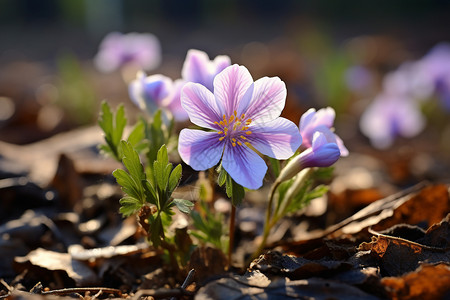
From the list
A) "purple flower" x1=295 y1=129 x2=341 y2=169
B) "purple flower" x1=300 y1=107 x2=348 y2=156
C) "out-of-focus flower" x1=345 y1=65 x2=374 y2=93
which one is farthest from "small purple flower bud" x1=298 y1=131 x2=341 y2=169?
"out-of-focus flower" x1=345 y1=65 x2=374 y2=93

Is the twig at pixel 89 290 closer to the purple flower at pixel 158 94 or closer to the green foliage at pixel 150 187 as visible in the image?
the green foliage at pixel 150 187

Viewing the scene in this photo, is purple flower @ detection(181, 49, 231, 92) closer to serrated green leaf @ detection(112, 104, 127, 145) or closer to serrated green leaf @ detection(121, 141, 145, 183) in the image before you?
serrated green leaf @ detection(112, 104, 127, 145)

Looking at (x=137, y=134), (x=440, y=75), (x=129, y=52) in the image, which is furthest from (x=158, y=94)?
(x=440, y=75)

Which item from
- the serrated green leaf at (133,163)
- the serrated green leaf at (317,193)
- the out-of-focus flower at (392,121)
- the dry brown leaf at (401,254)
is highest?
the serrated green leaf at (133,163)

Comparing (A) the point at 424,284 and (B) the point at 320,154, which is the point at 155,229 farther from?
(A) the point at 424,284

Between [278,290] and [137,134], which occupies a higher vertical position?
[137,134]

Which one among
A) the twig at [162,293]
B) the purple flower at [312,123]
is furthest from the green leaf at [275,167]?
the twig at [162,293]

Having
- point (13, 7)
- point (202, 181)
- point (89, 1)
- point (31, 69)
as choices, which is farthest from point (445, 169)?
point (13, 7)
